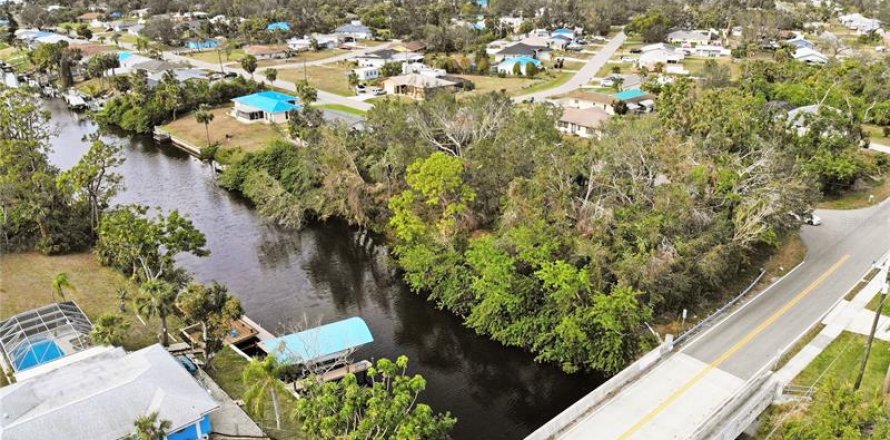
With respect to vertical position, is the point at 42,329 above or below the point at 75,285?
above

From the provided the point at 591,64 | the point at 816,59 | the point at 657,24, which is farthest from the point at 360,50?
the point at 816,59

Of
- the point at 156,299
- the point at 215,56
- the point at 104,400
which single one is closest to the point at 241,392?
the point at 156,299

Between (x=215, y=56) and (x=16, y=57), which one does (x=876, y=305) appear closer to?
(x=215, y=56)

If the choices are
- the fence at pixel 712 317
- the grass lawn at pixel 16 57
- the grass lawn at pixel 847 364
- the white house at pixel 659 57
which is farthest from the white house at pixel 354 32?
the grass lawn at pixel 847 364

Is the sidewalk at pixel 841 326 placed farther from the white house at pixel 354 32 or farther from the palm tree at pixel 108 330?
the white house at pixel 354 32

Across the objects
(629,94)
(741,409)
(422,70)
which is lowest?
(741,409)

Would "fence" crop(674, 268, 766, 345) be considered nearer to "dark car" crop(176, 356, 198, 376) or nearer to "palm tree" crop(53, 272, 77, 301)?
"dark car" crop(176, 356, 198, 376)

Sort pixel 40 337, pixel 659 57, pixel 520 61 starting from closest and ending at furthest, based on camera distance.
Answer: pixel 40 337 < pixel 520 61 < pixel 659 57
